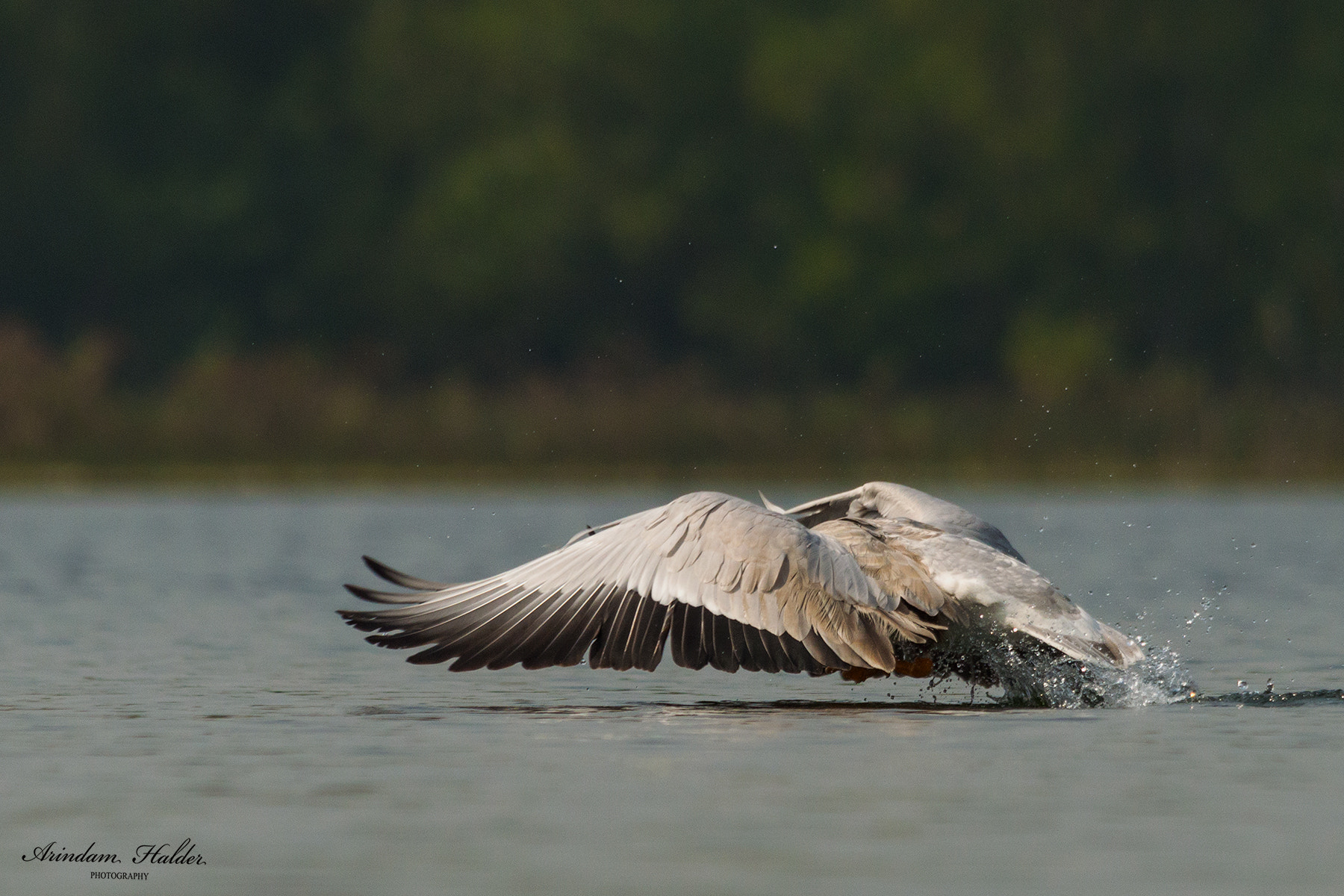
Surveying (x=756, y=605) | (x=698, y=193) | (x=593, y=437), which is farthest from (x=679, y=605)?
(x=698, y=193)

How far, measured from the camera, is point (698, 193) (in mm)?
42438

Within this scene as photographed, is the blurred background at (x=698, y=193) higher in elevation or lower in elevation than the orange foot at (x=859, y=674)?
higher

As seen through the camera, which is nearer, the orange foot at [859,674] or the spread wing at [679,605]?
the spread wing at [679,605]

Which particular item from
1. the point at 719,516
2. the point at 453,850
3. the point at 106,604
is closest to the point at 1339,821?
the point at 453,850

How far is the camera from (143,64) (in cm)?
4447

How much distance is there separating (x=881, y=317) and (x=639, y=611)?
32430 millimetres

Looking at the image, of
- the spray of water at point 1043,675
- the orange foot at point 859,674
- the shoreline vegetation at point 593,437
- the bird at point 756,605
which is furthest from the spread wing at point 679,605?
the shoreline vegetation at point 593,437

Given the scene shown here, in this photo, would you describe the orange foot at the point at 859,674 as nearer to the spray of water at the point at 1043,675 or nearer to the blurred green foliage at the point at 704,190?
the spray of water at the point at 1043,675

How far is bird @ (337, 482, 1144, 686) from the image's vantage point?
8.65 m

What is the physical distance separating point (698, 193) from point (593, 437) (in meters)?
14.8

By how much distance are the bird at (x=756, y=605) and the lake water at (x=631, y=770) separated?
0.22 m

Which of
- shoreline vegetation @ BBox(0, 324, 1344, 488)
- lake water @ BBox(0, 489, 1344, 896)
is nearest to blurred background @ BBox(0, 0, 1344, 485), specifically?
shoreline vegetation @ BBox(0, 324, 1344, 488)

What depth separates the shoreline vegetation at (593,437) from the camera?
27.6 meters

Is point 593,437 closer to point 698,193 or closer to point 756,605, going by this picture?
point 698,193
